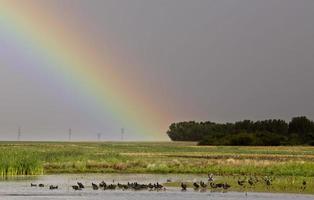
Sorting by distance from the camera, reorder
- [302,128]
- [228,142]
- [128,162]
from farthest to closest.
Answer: [302,128] → [228,142] → [128,162]

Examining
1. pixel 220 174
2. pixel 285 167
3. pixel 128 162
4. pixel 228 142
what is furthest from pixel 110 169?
pixel 228 142

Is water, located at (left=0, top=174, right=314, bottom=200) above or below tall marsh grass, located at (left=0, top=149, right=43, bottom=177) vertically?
below

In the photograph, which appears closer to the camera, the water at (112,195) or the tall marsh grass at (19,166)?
the water at (112,195)

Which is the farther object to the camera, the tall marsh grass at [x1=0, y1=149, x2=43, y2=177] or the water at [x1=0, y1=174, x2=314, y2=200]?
the tall marsh grass at [x1=0, y1=149, x2=43, y2=177]

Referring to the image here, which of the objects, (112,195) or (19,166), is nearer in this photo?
(112,195)

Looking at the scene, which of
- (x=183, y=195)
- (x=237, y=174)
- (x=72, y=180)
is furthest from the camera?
(x=237, y=174)

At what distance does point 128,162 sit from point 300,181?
2711 cm

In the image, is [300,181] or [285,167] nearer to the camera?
[300,181]

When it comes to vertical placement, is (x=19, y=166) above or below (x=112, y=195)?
above

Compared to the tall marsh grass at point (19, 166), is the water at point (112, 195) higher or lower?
lower

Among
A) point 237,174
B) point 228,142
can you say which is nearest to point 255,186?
point 237,174

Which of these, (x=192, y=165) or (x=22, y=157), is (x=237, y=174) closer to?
(x=192, y=165)

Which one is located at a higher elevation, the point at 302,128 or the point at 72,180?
the point at 302,128

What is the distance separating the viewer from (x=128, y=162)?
76062mm
